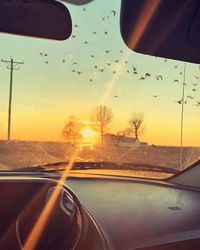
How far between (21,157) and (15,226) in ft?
8.47

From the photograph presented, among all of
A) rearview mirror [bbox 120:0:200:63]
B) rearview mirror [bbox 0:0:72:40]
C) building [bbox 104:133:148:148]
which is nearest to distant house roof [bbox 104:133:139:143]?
building [bbox 104:133:148:148]

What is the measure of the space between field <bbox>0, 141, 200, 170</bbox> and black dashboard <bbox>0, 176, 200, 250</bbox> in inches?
9.0

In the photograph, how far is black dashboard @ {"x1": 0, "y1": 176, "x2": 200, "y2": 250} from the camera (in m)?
2.54

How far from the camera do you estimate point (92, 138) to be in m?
5.15

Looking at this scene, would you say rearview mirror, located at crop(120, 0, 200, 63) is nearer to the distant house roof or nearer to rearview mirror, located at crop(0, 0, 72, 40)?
rearview mirror, located at crop(0, 0, 72, 40)

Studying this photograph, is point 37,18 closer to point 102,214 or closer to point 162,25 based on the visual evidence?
point 162,25

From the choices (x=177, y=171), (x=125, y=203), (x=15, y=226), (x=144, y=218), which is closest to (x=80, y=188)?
(x=125, y=203)

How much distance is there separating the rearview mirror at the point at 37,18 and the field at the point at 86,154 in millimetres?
2325

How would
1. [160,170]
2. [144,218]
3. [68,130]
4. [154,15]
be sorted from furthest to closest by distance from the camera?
[160,170] → [68,130] → [144,218] → [154,15]

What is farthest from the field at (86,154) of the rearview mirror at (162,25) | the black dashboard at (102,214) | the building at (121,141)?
the rearview mirror at (162,25)

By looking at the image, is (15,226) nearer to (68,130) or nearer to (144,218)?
(144,218)

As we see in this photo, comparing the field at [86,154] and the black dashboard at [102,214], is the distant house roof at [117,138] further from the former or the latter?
the black dashboard at [102,214]

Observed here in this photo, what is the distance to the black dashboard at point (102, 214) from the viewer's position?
254cm

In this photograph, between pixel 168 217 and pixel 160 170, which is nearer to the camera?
pixel 168 217
